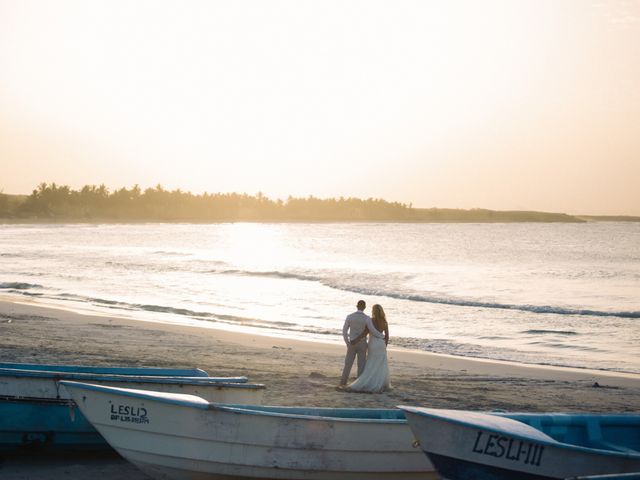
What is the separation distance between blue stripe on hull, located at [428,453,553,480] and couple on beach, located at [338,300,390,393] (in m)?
5.77

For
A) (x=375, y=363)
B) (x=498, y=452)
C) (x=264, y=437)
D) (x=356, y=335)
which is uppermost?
(x=356, y=335)

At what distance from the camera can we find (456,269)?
57.3 meters

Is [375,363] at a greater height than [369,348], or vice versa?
[369,348]

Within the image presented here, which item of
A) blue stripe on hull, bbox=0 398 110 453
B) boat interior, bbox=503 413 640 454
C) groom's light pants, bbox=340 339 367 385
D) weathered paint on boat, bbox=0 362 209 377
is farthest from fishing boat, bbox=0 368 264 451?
groom's light pants, bbox=340 339 367 385

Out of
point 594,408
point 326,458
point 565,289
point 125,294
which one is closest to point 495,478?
point 326,458

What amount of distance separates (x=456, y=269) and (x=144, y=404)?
49663 mm

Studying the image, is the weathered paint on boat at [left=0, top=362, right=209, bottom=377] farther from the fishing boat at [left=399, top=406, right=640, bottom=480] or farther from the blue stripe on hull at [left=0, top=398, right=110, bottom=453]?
the fishing boat at [left=399, top=406, right=640, bottom=480]

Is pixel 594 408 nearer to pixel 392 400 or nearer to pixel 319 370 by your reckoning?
pixel 392 400

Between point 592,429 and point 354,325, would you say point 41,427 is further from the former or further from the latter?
point 592,429

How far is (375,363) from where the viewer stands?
13.8 metres

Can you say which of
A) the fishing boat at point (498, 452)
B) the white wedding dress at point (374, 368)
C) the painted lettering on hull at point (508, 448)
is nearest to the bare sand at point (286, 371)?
the white wedding dress at point (374, 368)

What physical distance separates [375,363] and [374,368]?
8 centimetres

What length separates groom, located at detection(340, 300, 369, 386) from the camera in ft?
46.0

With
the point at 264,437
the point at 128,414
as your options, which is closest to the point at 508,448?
the point at 264,437
